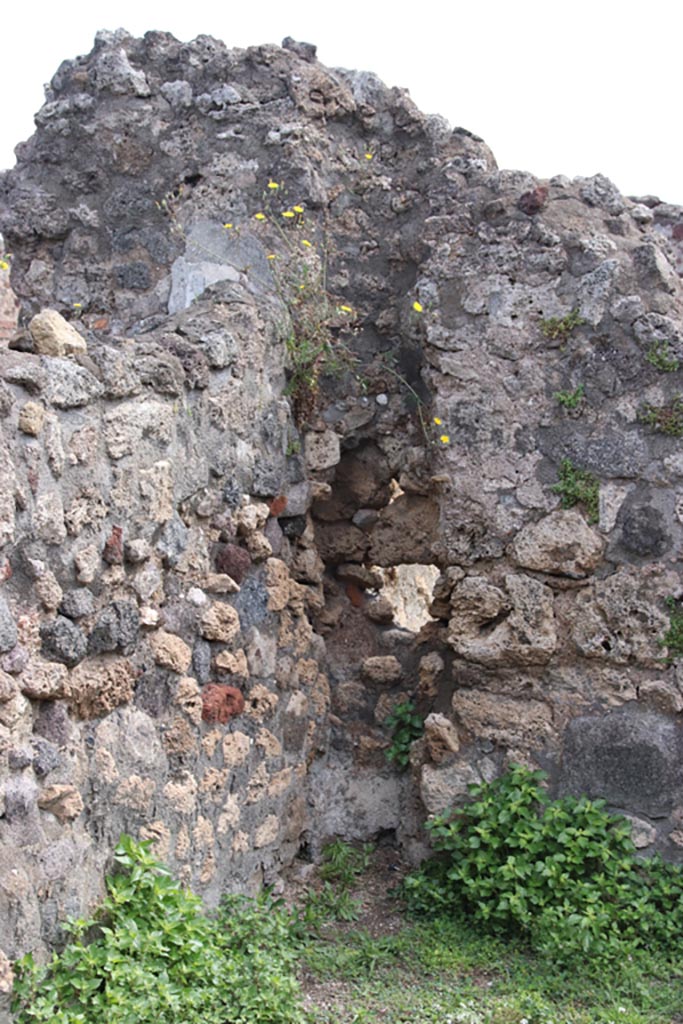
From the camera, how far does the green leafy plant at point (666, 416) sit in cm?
421

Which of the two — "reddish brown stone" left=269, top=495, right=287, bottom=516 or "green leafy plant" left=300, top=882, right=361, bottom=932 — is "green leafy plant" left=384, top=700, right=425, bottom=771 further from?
"reddish brown stone" left=269, top=495, right=287, bottom=516

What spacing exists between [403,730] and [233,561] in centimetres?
119

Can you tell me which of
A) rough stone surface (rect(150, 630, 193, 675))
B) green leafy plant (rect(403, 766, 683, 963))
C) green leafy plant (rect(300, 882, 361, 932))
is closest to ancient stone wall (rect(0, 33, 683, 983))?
rough stone surface (rect(150, 630, 193, 675))

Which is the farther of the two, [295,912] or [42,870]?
[295,912]

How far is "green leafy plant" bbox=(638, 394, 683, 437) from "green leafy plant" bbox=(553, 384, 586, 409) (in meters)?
0.24

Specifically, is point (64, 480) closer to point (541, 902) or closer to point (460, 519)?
point (460, 519)

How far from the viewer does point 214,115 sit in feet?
15.5

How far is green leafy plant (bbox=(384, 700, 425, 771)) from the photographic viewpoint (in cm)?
457

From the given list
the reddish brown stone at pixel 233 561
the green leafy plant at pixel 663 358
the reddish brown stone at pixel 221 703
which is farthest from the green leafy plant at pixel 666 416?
the reddish brown stone at pixel 221 703

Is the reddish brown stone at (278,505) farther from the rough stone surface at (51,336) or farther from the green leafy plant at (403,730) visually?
the rough stone surface at (51,336)

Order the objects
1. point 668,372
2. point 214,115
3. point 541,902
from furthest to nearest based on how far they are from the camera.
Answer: point 214,115, point 668,372, point 541,902

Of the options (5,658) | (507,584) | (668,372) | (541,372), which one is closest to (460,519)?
(507,584)

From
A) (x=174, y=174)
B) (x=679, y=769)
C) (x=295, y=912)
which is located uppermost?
(x=174, y=174)

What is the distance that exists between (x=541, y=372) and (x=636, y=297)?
18.2 inches
